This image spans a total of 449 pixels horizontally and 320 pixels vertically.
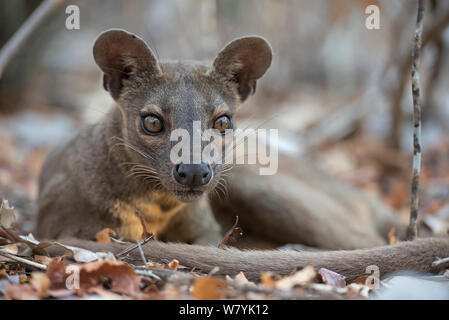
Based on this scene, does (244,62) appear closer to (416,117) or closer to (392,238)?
(416,117)

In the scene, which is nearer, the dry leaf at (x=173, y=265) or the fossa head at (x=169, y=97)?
the dry leaf at (x=173, y=265)

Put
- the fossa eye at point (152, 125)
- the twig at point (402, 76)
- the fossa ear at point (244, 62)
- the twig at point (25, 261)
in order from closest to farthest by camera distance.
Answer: the twig at point (25, 261)
the fossa eye at point (152, 125)
the fossa ear at point (244, 62)
the twig at point (402, 76)

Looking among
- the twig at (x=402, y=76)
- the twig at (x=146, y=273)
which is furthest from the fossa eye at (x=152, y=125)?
the twig at (x=402, y=76)

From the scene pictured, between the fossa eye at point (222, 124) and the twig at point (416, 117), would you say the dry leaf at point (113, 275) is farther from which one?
the twig at point (416, 117)

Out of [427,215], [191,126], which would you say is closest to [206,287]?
[191,126]

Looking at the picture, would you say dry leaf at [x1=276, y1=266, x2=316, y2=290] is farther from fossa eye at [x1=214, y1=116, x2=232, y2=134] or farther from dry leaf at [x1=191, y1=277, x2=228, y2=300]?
fossa eye at [x1=214, y1=116, x2=232, y2=134]

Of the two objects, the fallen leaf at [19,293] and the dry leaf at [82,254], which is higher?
the dry leaf at [82,254]
